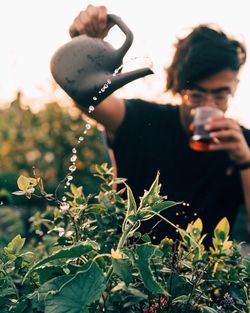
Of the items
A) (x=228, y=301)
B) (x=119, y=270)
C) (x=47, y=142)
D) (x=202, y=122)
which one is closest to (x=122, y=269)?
(x=119, y=270)

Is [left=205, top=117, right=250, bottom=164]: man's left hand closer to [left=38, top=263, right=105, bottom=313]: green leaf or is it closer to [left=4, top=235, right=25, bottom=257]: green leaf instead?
[left=4, top=235, right=25, bottom=257]: green leaf

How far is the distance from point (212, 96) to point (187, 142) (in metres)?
0.37

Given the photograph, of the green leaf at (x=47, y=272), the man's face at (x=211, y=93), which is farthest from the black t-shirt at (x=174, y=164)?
the green leaf at (x=47, y=272)

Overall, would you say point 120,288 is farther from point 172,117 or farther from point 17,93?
point 17,93

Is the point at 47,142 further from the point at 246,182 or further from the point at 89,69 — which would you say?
the point at 89,69

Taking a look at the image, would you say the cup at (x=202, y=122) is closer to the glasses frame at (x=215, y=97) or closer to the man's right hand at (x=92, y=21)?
the glasses frame at (x=215, y=97)

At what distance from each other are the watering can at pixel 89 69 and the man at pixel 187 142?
136cm

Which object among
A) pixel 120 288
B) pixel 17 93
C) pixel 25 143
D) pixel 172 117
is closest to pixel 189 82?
pixel 172 117

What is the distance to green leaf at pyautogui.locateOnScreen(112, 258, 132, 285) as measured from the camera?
970 mm

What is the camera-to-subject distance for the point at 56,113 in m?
8.91

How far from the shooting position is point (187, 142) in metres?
3.93

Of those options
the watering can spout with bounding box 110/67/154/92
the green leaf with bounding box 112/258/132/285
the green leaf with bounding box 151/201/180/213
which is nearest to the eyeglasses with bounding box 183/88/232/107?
the watering can spout with bounding box 110/67/154/92

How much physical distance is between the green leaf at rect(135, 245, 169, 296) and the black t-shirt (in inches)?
94.7

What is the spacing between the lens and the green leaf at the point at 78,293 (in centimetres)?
95
